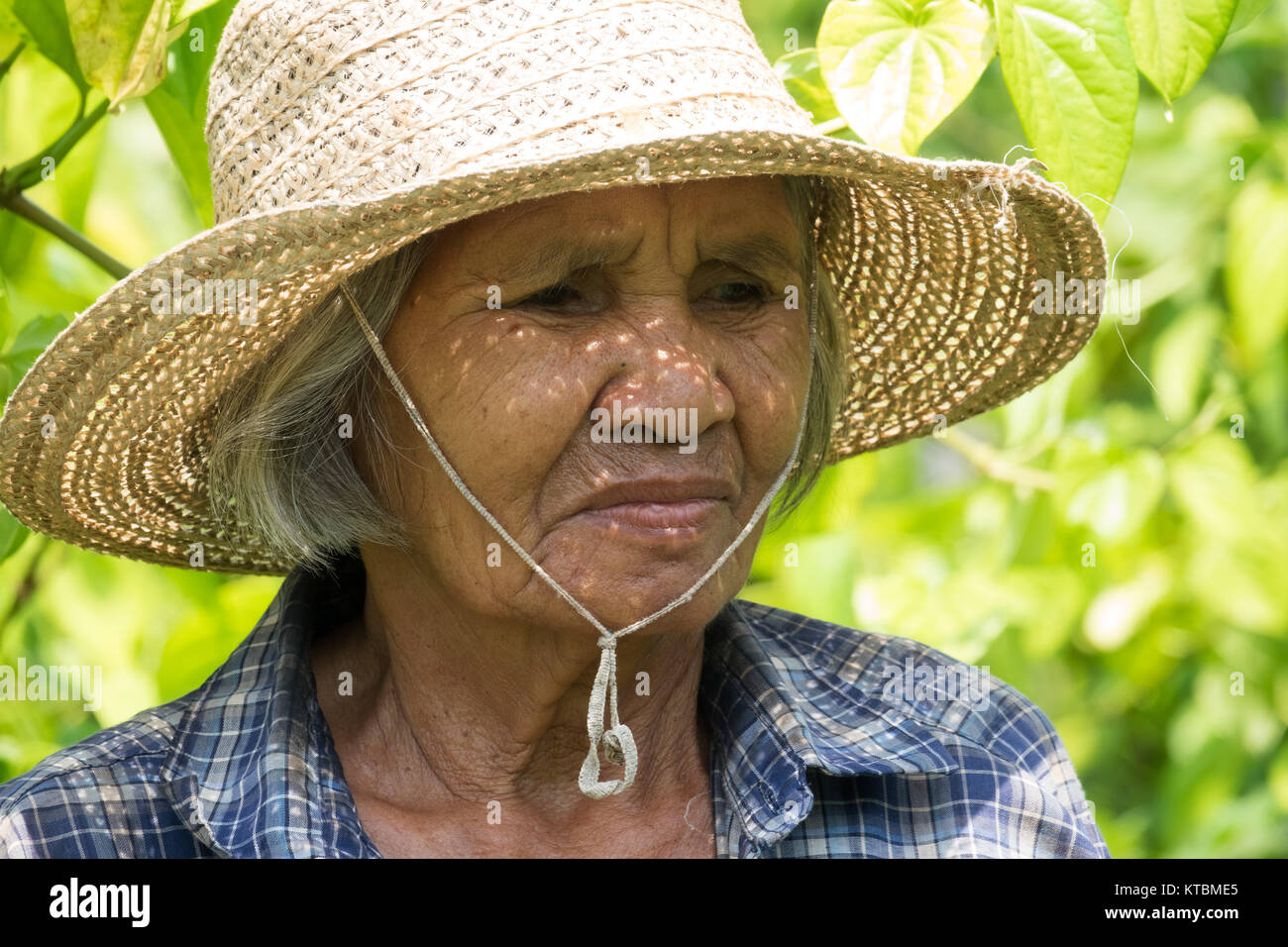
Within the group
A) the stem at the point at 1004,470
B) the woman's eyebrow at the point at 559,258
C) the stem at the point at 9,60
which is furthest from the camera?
the stem at the point at 1004,470

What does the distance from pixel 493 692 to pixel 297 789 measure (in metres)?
0.22

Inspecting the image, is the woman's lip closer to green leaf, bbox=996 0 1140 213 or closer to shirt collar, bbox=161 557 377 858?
shirt collar, bbox=161 557 377 858

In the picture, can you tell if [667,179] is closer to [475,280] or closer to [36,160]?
[475,280]

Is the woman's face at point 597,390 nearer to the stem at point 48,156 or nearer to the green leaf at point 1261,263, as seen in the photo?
the stem at point 48,156

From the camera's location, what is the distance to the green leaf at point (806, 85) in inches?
59.0

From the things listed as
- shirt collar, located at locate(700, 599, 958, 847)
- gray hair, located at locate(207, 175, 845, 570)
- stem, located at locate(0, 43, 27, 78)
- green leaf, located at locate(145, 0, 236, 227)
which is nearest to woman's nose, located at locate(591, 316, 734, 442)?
gray hair, located at locate(207, 175, 845, 570)

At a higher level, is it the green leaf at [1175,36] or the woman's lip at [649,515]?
the green leaf at [1175,36]

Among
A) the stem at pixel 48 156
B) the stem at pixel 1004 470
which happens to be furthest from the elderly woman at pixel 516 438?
the stem at pixel 1004 470

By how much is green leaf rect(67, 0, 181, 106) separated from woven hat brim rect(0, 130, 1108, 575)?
225 mm

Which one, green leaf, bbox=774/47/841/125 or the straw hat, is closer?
the straw hat

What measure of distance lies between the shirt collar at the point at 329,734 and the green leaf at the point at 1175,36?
664mm

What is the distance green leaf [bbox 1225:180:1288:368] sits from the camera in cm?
234

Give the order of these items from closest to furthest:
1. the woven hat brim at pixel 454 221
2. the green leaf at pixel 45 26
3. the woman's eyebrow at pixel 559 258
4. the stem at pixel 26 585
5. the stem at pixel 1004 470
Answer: the woven hat brim at pixel 454 221
the woman's eyebrow at pixel 559 258
the green leaf at pixel 45 26
the stem at pixel 26 585
the stem at pixel 1004 470

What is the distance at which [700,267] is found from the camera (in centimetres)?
131
